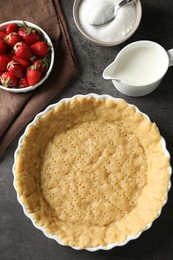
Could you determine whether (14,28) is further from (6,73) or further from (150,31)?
(150,31)

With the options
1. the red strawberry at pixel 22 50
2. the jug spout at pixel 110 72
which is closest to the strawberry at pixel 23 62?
the red strawberry at pixel 22 50

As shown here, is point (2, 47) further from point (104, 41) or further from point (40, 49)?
point (104, 41)

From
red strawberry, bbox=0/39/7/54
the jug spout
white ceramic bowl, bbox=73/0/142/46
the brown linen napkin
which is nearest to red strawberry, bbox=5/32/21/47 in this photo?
red strawberry, bbox=0/39/7/54

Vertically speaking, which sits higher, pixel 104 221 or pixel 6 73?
pixel 6 73

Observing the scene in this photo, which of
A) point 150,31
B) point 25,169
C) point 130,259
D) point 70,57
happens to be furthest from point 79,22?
point 130,259

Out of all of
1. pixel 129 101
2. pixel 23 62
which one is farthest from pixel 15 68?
pixel 129 101
